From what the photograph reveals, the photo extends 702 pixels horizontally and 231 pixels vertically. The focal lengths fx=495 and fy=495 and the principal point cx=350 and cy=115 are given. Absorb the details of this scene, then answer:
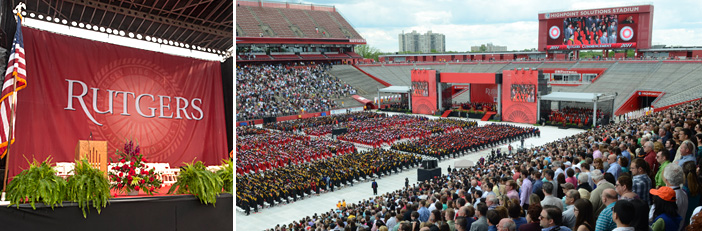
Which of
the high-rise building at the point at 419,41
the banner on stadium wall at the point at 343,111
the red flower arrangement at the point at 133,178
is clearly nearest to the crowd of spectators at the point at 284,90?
the banner on stadium wall at the point at 343,111

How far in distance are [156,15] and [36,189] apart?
5098mm

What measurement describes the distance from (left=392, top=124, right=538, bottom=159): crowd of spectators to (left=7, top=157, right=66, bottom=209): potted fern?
62.3 feet

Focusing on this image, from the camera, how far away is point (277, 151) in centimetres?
2161

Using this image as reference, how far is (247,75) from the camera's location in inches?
1725

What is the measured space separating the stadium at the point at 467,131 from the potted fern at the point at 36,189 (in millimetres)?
3209

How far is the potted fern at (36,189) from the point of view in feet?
13.5

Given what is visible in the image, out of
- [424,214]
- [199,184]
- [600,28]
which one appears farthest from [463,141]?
[600,28]

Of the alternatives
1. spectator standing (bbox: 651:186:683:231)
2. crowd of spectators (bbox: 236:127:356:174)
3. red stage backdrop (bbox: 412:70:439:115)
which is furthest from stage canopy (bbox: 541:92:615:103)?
spectator standing (bbox: 651:186:683:231)

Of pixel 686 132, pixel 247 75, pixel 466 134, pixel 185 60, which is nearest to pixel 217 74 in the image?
pixel 185 60

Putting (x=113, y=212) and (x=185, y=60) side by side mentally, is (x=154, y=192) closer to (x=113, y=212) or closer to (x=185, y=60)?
(x=113, y=212)

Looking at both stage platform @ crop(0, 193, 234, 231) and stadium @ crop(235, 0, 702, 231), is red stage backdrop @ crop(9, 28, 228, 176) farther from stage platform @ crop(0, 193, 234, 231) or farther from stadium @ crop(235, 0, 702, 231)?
stadium @ crop(235, 0, 702, 231)

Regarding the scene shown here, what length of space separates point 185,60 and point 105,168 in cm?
532

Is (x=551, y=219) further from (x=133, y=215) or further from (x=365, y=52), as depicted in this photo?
(x=365, y=52)

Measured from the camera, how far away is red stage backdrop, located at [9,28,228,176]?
7266 mm
